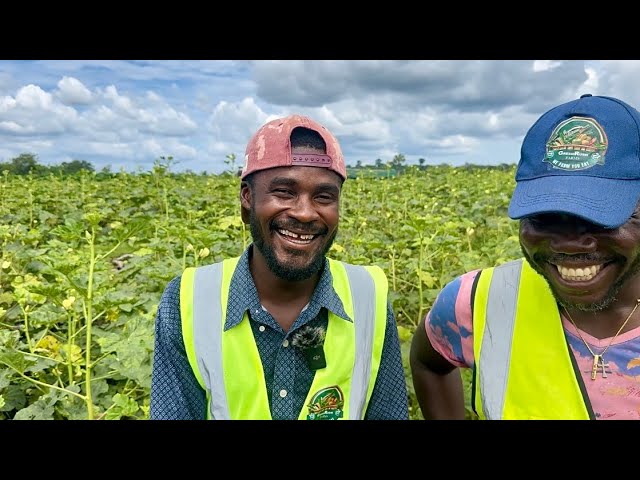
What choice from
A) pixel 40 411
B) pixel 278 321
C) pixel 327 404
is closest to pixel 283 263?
pixel 278 321

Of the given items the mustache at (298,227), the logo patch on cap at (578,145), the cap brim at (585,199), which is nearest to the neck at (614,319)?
the cap brim at (585,199)

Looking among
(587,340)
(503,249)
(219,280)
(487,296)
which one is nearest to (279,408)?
(219,280)

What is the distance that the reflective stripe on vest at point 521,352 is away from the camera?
4.98ft

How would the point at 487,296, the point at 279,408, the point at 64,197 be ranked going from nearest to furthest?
1. the point at 487,296
2. the point at 279,408
3. the point at 64,197

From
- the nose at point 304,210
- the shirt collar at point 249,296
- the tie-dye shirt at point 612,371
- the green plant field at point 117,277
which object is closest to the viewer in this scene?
the tie-dye shirt at point 612,371

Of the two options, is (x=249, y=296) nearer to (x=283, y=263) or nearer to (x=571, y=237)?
(x=283, y=263)

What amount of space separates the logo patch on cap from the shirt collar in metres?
0.79

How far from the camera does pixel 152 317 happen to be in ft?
9.56

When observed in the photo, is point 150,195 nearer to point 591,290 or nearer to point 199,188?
point 199,188

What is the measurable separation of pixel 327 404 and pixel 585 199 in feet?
3.17

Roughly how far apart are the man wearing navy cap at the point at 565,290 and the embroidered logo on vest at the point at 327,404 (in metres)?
0.39

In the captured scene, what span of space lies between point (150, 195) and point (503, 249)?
21.1 ft

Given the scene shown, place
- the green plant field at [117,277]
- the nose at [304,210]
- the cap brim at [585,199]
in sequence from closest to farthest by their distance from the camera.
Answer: the cap brim at [585,199]
the nose at [304,210]
the green plant field at [117,277]

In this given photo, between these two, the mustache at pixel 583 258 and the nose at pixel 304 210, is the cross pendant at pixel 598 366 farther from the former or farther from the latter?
the nose at pixel 304 210
